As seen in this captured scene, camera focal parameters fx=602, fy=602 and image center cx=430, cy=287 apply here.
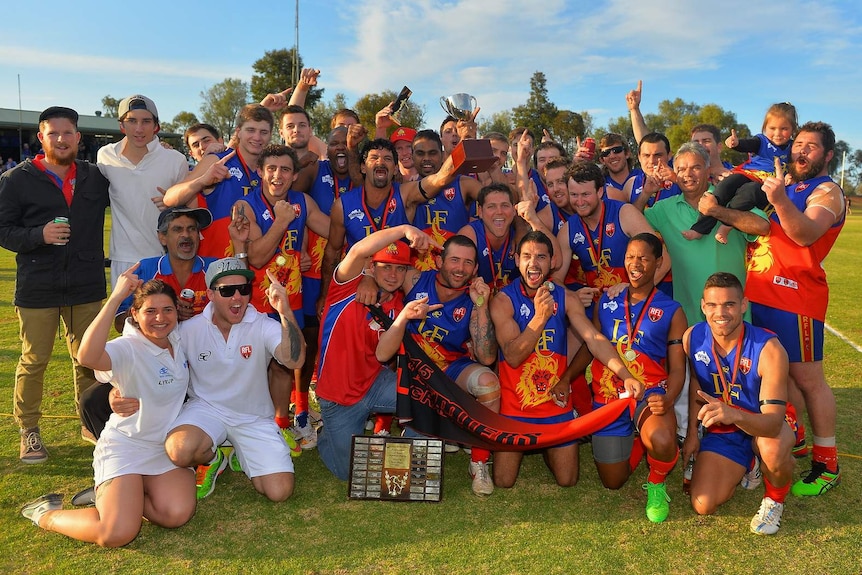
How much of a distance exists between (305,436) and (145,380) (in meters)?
1.71

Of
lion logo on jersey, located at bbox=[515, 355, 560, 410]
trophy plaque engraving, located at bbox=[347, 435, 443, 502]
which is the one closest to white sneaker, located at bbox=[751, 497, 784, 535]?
lion logo on jersey, located at bbox=[515, 355, 560, 410]

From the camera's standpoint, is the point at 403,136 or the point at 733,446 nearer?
the point at 733,446

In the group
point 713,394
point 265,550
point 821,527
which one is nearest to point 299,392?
point 265,550

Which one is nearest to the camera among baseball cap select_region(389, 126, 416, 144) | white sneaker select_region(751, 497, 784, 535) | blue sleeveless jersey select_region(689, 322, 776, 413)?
white sneaker select_region(751, 497, 784, 535)

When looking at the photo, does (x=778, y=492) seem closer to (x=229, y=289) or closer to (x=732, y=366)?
(x=732, y=366)

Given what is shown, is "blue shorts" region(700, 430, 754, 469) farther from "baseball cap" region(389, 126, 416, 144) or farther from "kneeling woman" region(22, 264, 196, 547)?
"baseball cap" region(389, 126, 416, 144)

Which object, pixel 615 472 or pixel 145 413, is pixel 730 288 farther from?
pixel 145 413

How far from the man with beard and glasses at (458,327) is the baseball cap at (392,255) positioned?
337mm

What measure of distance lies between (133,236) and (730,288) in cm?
501

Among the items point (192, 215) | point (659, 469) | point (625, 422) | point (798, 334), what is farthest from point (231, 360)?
point (798, 334)

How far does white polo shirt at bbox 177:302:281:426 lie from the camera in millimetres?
4613

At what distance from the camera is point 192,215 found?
198 inches

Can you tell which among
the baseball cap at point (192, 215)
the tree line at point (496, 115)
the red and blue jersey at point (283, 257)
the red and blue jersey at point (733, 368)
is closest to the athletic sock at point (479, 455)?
the red and blue jersey at point (733, 368)

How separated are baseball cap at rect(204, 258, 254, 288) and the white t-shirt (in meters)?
0.53
